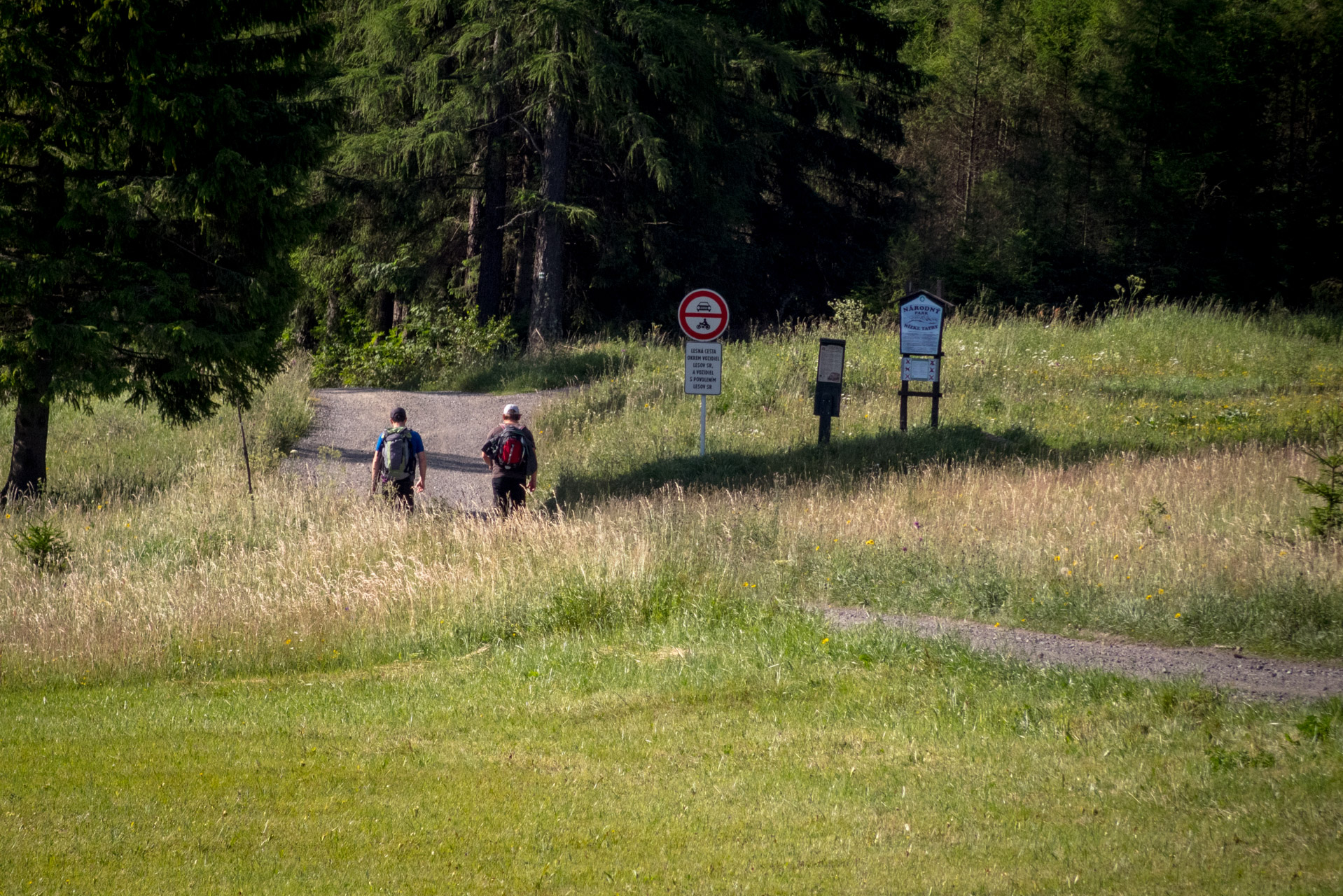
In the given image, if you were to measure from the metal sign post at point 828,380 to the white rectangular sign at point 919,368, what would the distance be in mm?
1085

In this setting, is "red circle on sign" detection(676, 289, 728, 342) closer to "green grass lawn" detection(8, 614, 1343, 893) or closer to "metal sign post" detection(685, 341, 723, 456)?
"metal sign post" detection(685, 341, 723, 456)

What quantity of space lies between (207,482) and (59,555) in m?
4.16

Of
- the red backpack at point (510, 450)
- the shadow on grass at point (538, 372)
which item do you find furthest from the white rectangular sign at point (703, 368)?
the shadow on grass at point (538, 372)

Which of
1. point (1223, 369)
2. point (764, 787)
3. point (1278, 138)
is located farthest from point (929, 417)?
point (1278, 138)

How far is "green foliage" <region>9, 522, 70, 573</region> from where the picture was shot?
1196 centimetres

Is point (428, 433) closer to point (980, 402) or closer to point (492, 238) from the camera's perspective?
point (980, 402)

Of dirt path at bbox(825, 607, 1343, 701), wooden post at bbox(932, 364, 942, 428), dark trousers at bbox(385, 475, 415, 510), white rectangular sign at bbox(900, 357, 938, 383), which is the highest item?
white rectangular sign at bbox(900, 357, 938, 383)

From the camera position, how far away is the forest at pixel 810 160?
27.8 meters

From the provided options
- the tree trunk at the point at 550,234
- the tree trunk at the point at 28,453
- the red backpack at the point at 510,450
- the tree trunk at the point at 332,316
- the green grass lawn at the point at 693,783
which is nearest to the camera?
the green grass lawn at the point at 693,783

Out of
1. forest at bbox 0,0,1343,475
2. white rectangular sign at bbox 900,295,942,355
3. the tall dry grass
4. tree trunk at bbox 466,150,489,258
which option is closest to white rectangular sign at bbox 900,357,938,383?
white rectangular sign at bbox 900,295,942,355

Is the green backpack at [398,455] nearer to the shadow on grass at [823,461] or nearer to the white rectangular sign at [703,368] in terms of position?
the shadow on grass at [823,461]

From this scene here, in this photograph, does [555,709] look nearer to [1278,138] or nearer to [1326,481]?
[1326,481]

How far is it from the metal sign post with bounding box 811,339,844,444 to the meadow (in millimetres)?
742

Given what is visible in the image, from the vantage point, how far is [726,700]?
729 centimetres
